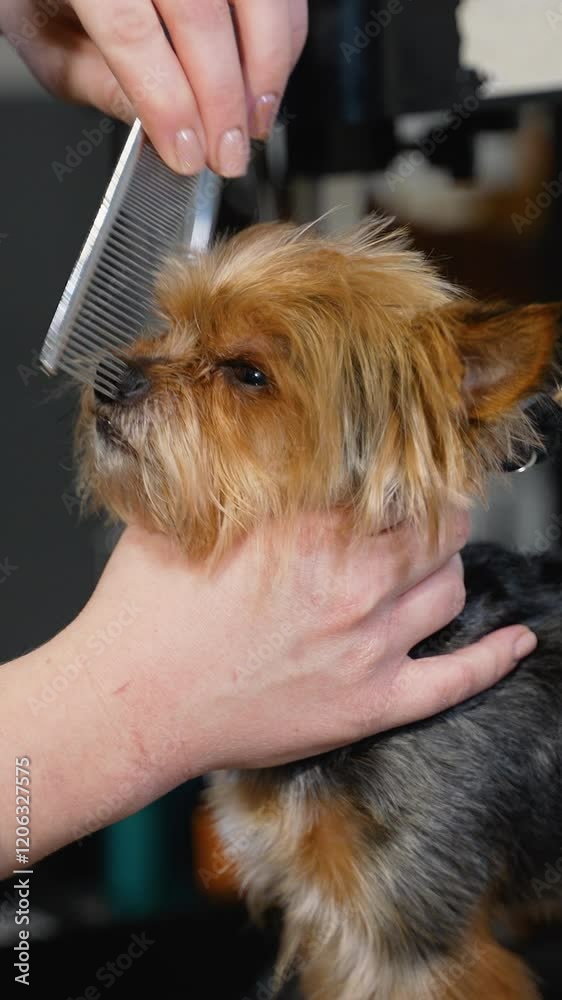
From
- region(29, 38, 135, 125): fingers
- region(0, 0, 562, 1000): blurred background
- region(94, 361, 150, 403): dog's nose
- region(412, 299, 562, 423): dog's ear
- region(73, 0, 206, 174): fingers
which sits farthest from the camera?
region(0, 0, 562, 1000): blurred background

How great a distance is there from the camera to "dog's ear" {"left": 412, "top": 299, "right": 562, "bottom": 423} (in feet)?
2.85

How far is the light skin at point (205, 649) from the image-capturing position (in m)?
0.93

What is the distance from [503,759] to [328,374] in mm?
467

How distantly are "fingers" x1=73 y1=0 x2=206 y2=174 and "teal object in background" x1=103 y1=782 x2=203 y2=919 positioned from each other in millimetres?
1377

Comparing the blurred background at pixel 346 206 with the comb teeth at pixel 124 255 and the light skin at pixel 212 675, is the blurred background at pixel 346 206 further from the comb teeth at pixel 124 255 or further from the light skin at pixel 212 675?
the light skin at pixel 212 675

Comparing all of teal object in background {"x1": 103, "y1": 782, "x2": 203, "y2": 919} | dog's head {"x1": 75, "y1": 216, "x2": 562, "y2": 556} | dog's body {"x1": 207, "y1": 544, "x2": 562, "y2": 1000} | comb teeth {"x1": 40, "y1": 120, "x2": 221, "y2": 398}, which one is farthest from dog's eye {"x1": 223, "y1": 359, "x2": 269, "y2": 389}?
teal object in background {"x1": 103, "y1": 782, "x2": 203, "y2": 919}

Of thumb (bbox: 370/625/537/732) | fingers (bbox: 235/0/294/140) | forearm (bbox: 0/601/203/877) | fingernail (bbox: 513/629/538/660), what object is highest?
fingers (bbox: 235/0/294/140)

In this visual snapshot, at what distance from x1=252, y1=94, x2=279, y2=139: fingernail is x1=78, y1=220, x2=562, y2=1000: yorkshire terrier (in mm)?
143

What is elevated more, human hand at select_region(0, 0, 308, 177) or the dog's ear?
human hand at select_region(0, 0, 308, 177)

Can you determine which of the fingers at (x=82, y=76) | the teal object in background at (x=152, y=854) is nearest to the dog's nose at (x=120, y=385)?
the fingers at (x=82, y=76)

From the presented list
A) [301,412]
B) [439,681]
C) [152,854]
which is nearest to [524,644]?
[439,681]

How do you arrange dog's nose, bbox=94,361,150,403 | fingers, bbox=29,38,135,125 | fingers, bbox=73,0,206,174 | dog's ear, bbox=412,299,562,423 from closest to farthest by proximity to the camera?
dog's ear, bbox=412,299,562,423 < fingers, bbox=73,0,206,174 < dog's nose, bbox=94,361,150,403 < fingers, bbox=29,38,135,125

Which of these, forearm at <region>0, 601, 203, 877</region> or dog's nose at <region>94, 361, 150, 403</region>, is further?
dog's nose at <region>94, 361, 150, 403</region>

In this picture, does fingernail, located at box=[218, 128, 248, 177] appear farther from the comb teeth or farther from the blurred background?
the blurred background
